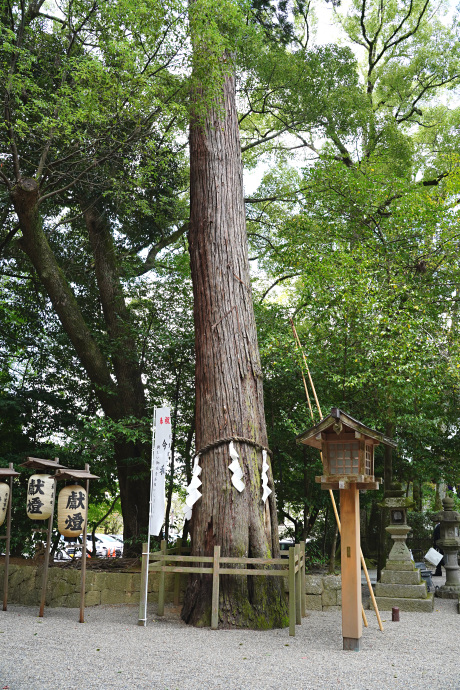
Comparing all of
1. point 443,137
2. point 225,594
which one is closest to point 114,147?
point 225,594

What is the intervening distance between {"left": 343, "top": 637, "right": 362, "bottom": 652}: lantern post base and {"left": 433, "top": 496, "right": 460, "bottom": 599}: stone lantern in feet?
14.5

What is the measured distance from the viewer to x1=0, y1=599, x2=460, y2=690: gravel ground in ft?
11.1

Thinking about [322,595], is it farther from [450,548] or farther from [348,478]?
[450,548]

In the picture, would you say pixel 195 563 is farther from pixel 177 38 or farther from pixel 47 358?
pixel 177 38

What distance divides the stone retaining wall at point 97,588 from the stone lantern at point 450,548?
8.47 feet

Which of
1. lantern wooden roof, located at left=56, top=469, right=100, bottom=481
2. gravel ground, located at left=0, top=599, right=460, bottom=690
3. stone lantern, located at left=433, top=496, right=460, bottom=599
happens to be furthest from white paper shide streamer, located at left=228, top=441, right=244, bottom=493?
stone lantern, located at left=433, top=496, right=460, bottom=599

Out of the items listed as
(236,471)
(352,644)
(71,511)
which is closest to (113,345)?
(71,511)

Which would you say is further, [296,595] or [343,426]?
[296,595]

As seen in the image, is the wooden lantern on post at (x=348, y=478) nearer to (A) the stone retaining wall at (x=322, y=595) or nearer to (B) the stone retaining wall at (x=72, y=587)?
(A) the stone retaining wall at (x=322, y=595)

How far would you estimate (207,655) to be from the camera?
160 inches

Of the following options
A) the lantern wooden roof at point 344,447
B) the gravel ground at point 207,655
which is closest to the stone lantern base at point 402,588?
the gravel ground at point 207,655

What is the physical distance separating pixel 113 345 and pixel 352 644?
6.00 meters

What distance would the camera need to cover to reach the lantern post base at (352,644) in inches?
172

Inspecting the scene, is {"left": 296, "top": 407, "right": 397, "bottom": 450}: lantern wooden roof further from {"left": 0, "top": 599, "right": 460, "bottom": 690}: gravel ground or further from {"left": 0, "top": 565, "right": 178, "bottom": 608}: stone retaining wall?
{"left": 0, "top": 565, "right": 178, "bottom": 608}: stone retaining wall
